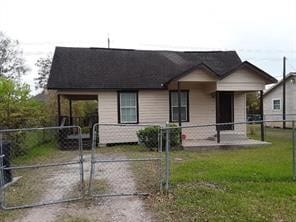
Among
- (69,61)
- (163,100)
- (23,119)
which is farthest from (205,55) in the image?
(23,119)

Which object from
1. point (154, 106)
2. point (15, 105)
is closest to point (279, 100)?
point (154, 106)

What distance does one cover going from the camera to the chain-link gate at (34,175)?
7.82 m

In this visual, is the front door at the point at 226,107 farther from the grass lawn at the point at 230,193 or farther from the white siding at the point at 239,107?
the grass lawn at the point at 230,193

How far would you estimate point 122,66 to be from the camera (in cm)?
2066

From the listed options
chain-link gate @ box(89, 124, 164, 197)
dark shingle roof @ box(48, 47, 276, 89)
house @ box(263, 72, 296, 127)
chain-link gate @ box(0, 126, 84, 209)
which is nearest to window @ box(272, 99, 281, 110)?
house @ box(263, 72, 296, 127)

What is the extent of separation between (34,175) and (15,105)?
14.9 feet

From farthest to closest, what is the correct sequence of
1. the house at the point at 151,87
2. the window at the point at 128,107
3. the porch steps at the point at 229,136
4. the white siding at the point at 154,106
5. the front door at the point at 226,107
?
the front door at the point at 226,107
the white siding at the point at 154,106
the window at the point at 128,107
the porch steps at the point at 229,136
the house at the point at 151,87

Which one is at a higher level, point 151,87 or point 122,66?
point 122,66

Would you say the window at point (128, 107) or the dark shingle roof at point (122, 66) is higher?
the dark shingle roof at point (122, 66)

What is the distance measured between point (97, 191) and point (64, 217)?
5.62ft

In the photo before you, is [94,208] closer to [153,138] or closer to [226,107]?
[153,138]

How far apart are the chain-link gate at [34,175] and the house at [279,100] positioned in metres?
20.3

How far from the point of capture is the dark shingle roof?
1900cm

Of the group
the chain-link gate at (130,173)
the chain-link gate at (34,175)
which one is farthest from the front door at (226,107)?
the chain-link gate at (34,175)
